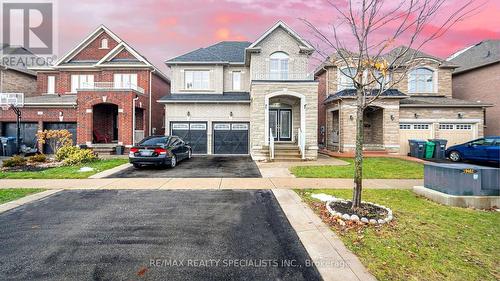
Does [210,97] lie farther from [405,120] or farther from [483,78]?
[483,78]

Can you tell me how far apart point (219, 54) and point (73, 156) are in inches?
545

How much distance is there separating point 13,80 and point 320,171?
2964 cm

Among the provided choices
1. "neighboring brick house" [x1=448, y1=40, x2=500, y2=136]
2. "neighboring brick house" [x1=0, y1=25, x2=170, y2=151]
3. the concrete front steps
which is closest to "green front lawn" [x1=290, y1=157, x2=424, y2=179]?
the concrete front steps

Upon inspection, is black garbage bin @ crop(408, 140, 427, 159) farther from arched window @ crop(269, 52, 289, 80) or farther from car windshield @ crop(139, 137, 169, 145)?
car windshield @ crop(139, 137, 169, 145)

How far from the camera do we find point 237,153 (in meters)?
19.3

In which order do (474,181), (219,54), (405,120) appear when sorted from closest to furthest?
1. (474,181)
2. (405,120)
3. (219,54)

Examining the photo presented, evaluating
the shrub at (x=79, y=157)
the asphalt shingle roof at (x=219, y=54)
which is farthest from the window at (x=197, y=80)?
the shrub at (x=79, y=157)

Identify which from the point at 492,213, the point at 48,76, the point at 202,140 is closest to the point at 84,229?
the point at 492,213

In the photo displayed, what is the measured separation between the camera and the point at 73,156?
13.2m

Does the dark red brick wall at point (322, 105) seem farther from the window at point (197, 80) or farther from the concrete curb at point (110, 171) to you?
the concrete curb at point (110, 171)

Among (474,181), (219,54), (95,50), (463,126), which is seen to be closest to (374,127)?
(463,126)

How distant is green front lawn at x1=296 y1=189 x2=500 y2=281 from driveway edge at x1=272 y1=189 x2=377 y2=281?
0.16m

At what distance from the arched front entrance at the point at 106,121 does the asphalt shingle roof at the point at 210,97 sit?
5.67 meters

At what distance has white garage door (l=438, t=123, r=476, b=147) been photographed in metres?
18.5
